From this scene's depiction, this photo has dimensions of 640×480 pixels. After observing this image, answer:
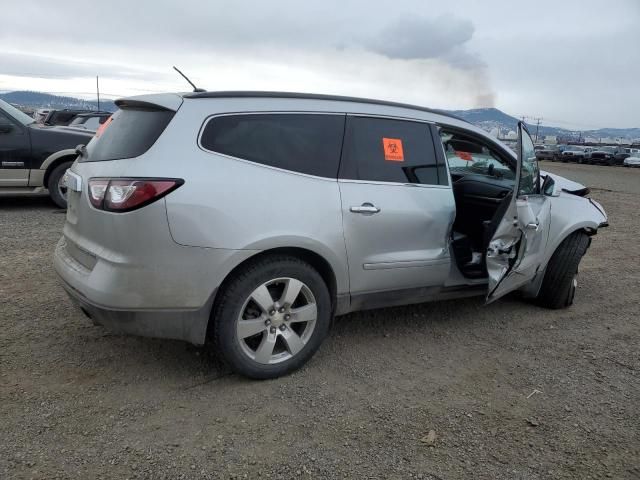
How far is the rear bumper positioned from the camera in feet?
9.61

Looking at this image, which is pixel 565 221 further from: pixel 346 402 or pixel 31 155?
pixel 31 155

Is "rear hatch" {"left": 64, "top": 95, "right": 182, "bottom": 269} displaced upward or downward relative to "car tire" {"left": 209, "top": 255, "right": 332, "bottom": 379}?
upward

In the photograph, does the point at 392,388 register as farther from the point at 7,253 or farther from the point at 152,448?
the point at 7,253

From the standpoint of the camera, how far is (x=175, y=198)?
2.84 meters

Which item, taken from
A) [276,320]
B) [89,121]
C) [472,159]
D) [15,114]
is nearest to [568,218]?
[472,159]

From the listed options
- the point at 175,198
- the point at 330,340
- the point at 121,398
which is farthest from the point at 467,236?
the point at 121,398

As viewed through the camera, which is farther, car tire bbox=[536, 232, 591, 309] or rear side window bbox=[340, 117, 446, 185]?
car tire bbox=[536, 232, 591, 309]

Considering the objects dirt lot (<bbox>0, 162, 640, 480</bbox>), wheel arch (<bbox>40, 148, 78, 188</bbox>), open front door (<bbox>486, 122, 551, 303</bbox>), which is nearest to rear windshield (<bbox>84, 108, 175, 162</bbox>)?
dirt lot (<bbox>0, 162, 640, 480</bbox>)

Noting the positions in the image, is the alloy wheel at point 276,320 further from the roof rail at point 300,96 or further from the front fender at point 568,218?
the front fender at point 568,218

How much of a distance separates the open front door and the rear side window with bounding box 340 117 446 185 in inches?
21.4

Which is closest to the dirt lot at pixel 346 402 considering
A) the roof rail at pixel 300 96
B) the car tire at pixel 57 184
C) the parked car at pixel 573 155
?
the roof rail at pixel 300 96

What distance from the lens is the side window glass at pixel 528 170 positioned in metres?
3.91

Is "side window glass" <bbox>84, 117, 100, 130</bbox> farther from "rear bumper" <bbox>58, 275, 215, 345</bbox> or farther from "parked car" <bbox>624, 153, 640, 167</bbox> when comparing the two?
"parked car" <bbox>624, 153, 640, 167</bbox>

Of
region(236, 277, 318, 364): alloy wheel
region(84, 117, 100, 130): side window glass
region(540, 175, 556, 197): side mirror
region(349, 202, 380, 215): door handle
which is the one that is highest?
region(84, 117, 100, 130): side window glass
